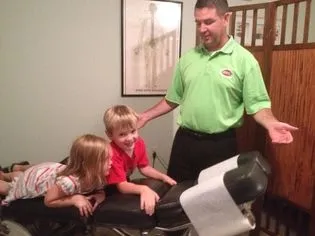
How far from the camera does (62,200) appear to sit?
1.24 metres

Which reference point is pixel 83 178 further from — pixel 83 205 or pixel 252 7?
pixel 252 7

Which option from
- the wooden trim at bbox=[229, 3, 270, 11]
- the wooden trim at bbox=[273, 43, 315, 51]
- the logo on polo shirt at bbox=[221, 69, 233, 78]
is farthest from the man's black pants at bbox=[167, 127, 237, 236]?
the wooden trim at bbox=[229, 3, 270, 11]

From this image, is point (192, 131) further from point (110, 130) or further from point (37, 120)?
point (37, 120)

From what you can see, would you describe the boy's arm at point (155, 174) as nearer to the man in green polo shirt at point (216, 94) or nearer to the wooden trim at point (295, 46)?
the man in green polo shirt at point (216, 94)

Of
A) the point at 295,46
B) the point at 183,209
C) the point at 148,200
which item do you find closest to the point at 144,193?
the point at 148,200

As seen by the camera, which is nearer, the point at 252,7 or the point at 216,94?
the point at 216,94

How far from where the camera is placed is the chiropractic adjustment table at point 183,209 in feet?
3.07

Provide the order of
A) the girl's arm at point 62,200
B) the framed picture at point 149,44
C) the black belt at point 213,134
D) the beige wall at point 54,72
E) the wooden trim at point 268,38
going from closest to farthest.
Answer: the girl's arm at point 62,200 < the black belt at point 213,134 < the wooden trim at point 268,38 < the beige wall at point 54,72 < the framed picture at point 149,44

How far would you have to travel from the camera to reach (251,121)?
1.98m

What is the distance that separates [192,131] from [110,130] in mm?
454

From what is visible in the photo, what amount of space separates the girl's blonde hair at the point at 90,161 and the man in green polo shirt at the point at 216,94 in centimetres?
50

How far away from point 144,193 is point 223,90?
653mm

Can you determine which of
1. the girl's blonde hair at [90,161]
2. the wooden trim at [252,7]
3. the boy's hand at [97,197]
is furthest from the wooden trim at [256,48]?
the boy's hand at [97,197]

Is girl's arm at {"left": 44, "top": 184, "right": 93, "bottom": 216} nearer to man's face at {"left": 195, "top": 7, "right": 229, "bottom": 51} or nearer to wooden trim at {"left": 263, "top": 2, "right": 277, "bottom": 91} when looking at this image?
man's face at {"left": 195, "top": 7, "right": 229, "bottom": 51}
